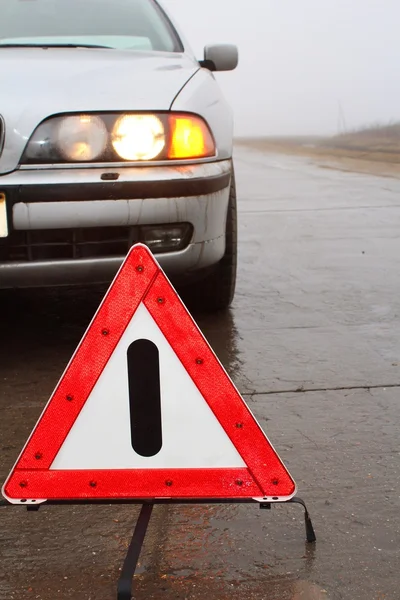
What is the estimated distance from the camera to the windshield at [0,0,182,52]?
368 centimetres

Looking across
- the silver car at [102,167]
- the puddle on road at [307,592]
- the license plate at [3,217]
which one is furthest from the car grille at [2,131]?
the puddle on road at [307,592]

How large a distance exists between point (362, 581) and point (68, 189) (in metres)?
1.60

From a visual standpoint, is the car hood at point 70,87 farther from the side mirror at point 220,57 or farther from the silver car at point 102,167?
the side mirror at point 220,57

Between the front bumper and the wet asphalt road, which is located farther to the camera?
the front bumper

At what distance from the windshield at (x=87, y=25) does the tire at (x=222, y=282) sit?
2.48ft

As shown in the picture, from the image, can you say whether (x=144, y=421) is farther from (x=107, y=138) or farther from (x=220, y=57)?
(x=220, y=57)

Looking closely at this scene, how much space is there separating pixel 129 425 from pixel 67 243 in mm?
1170

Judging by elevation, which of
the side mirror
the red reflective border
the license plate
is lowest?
the red reflective border

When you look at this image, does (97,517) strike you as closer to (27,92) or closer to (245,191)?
(27,92)

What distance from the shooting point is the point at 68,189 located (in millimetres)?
2822

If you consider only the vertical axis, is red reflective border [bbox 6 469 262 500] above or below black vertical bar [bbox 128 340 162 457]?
below

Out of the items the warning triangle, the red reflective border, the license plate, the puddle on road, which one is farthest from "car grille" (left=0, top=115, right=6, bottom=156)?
the puddle on road

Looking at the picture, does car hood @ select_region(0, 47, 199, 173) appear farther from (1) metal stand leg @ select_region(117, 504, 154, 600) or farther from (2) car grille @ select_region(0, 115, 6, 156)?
(1) metal stand leg @ select_region(117, 504, 154, 600)

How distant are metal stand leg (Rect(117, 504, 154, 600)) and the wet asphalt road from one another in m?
0.07
